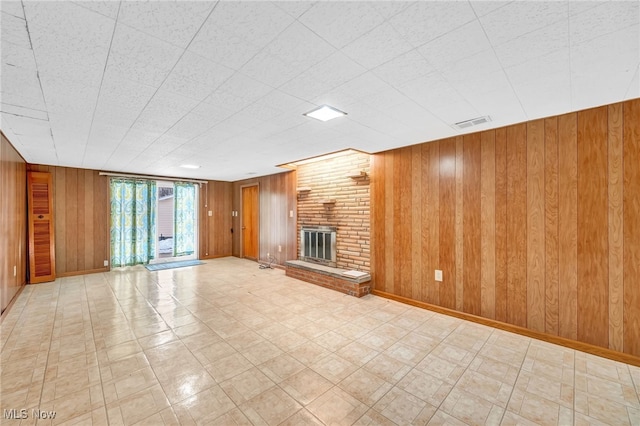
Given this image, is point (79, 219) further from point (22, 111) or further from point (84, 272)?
point (22, 111)

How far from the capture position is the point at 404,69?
1.90 m

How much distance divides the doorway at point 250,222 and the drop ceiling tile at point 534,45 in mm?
6712

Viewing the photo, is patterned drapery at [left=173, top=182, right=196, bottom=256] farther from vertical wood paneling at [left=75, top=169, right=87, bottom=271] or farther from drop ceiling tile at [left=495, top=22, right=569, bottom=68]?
drop ceiling tile at [left=495, top=22, right=569, bottom=68]

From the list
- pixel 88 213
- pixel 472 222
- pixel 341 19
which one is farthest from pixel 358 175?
pixel 88 213

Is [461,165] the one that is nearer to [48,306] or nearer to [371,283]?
[371,283]

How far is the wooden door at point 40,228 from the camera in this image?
16.9ft

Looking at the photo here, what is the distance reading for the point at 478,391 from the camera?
A: 6.91 ft

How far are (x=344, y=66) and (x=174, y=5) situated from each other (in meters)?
1.05

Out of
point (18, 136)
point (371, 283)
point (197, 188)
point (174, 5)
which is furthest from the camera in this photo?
point (197, 188)

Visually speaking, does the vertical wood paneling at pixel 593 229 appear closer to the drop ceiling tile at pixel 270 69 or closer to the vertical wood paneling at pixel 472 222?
the vertical wood paneling at pixel 472 222

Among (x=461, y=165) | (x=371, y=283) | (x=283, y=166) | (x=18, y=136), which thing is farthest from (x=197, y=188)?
(x=461, y=165)

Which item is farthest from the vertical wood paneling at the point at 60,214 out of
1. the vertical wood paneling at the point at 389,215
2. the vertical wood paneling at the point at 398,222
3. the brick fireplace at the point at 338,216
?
the vertical wood paneling at the point at 398,222

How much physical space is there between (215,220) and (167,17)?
24.4ft

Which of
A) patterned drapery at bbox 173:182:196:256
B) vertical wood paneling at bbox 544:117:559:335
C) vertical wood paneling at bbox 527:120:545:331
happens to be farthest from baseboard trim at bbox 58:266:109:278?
vertical wood paneling at bbox 544:117:559:335
